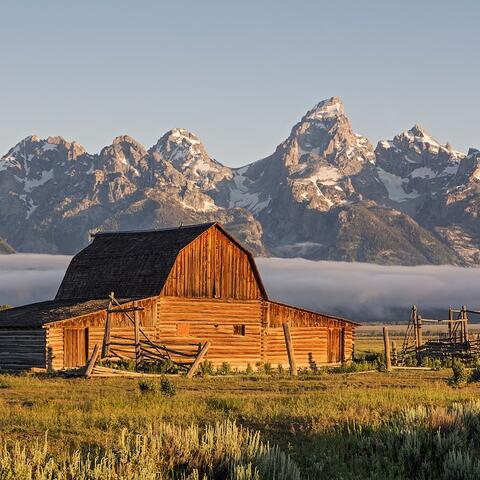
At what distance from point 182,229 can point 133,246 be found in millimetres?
2977

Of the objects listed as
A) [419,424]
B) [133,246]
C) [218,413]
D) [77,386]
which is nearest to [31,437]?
[218,413]

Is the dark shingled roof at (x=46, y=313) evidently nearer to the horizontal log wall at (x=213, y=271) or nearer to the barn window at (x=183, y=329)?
the barn window at (x=183, y=329)

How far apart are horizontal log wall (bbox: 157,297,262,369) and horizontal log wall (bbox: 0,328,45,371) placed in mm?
6078

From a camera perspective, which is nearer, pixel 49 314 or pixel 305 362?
pixel 49 314

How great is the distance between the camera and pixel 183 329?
50375 millimetres

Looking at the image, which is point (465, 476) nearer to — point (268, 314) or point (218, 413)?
point (218, 413)

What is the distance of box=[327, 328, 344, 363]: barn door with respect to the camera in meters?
55.8

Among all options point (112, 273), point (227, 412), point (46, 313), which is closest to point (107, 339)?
point (46, 313)

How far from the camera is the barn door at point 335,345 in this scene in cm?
5581

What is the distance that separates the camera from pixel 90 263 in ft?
185

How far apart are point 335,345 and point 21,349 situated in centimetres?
1809

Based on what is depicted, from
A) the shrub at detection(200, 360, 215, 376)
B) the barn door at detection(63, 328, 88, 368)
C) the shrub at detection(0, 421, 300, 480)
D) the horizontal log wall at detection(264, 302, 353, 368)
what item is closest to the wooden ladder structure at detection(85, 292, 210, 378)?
the shrub at detection(200, 360, 215, 376)

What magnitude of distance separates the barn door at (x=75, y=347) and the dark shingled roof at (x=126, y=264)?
15.5 feet

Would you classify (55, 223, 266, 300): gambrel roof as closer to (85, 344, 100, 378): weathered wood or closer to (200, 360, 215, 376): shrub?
(200, 360, 215, 376): shrub
